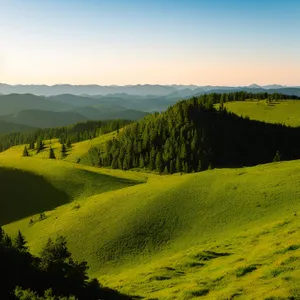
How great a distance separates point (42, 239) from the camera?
66750 millimetres

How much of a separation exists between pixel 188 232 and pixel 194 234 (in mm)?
1423

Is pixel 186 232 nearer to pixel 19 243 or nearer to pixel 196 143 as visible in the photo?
pixel 19 243

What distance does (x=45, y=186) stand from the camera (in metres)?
105

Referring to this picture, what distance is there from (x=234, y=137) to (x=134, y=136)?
5075 cm

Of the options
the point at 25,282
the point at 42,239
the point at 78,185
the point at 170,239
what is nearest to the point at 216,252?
the point at 170,239

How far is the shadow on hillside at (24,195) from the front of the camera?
297 ft

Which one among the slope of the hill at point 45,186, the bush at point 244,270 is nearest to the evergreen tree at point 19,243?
the bush at point 244,270

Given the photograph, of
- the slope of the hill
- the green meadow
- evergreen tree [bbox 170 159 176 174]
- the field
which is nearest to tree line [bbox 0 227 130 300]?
the green meadow

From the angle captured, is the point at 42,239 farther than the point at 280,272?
Yes

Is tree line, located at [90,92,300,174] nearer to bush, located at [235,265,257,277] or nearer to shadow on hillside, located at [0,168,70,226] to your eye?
shadow on hillside, located at [0,168,70,226]

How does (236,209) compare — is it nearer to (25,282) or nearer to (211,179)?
(211,179)

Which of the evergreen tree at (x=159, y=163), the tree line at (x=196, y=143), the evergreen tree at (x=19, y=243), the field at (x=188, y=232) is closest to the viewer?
the field at (x=188, y=232)

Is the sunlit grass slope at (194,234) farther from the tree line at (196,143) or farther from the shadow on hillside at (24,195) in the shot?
the tree line at (196,143)

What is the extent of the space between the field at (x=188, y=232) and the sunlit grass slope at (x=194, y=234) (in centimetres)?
17
